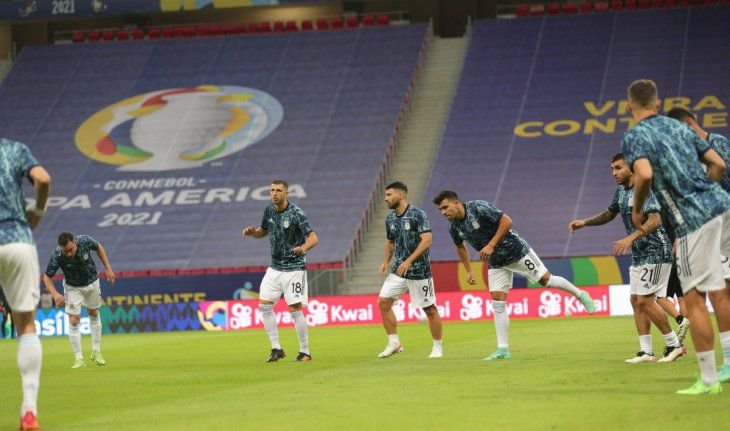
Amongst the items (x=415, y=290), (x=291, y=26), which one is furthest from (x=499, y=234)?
(x=291, y=26)

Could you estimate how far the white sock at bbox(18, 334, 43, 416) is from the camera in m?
9.67

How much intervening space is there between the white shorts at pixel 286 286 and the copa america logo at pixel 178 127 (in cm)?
2840

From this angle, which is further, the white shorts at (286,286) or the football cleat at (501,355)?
the white shorts at (286,286)

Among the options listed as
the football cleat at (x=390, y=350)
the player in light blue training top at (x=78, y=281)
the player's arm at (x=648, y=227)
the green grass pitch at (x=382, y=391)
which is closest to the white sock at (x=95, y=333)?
the player in light blue training top at (x=78, y=281)

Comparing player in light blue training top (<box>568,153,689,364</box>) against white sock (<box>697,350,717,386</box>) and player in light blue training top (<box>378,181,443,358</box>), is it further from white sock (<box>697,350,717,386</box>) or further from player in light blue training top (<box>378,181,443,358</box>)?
white sock (<box>697,350,717,386</box>)

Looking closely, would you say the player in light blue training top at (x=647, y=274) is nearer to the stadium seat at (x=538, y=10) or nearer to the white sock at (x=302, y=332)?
the white sock at (x=302, y=332)

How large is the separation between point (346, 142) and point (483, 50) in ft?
23.0

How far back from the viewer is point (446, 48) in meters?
50.7

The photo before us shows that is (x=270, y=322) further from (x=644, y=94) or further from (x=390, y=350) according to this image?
(x=644, y=94)

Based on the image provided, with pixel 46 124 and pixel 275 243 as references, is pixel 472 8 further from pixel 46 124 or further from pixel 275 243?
pixel 275 243

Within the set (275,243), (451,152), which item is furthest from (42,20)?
Answer: (275,243)

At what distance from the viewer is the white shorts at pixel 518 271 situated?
689 inches

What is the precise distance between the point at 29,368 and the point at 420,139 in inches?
1458

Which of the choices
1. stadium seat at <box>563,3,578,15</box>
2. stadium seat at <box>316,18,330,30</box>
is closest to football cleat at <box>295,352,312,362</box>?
stadium seat at <box>563,3,578,15</box>
